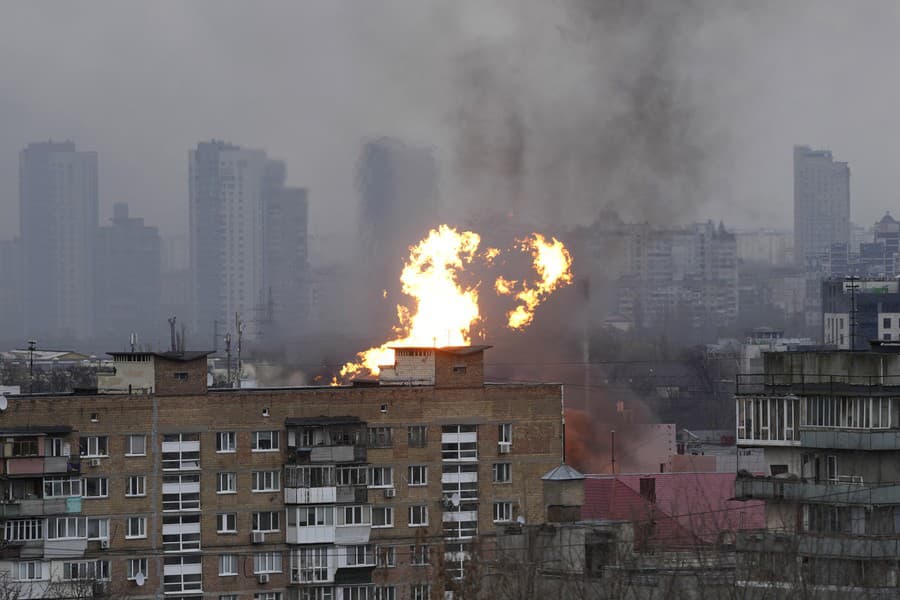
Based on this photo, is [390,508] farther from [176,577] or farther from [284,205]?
[284,205]

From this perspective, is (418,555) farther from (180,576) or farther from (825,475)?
(825,475)

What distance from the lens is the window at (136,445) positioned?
4969 centimetres

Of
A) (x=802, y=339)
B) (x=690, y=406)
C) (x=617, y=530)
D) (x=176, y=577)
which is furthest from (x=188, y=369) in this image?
(x=802, y=339)

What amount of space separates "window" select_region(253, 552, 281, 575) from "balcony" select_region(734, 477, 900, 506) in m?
17.0

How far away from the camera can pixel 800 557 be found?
33.1 meters

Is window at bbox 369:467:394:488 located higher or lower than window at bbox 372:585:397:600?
higher

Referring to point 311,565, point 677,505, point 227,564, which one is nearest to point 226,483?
point 227,564

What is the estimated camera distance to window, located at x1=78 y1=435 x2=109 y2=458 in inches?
1937

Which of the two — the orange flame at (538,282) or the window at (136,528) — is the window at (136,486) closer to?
the window at (136,528)

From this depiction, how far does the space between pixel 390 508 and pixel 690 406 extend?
63443mm

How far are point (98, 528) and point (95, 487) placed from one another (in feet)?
3.14

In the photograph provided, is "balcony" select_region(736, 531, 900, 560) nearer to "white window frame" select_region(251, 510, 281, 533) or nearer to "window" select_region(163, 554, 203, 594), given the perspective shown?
"white window frame" select_region(251, 510, 281, 533)

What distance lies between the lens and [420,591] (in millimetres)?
47875

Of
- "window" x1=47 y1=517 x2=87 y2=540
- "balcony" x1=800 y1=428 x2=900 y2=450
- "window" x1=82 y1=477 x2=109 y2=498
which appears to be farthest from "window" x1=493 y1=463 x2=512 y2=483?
"balcony" x1=800 y1=428 x2=900 y2=450
